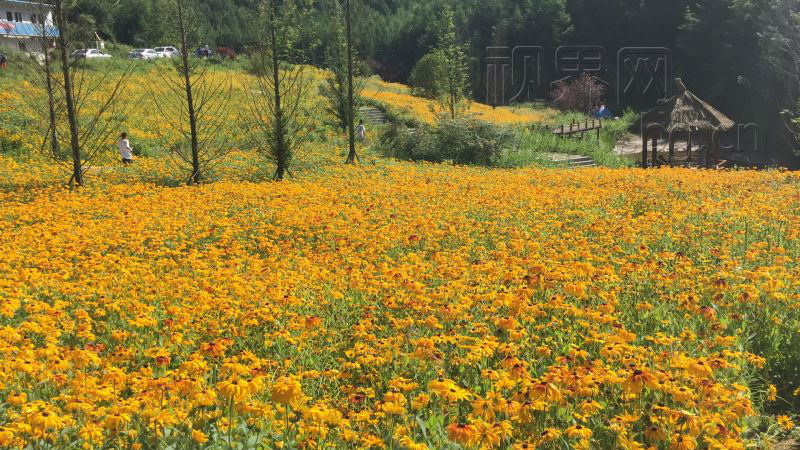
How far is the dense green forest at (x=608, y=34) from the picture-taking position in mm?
40906

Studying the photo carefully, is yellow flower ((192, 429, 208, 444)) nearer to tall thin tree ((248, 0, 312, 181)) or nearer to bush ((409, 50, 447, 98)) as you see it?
tall thin tree ((248, 0, 312, 181))

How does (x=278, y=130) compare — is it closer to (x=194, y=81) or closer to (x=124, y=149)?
(x=194, y=81)

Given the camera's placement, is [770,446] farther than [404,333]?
No

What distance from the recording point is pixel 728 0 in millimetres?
49375

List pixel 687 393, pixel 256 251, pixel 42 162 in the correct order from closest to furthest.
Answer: pixel 687 393 < pixel 256 251 < pixel 42 162

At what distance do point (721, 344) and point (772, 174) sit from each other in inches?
552

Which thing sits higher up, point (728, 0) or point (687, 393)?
point (728, 0)

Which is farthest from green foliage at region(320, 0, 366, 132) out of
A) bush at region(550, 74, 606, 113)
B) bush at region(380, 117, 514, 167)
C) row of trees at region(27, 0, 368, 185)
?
bush at region(550, 74, 606, 113)

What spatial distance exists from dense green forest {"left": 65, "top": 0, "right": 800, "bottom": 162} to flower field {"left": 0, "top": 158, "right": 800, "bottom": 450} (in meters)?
8.65

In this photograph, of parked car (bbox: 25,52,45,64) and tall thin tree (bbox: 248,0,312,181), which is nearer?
parked car (bbox: 25,52,45,64)

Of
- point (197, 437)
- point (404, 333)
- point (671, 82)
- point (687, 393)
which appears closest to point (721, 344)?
point (687, 393)

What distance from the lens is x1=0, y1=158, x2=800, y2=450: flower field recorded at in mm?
3486

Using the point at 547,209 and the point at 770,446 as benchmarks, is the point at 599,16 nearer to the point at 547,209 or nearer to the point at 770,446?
the point at 547,209

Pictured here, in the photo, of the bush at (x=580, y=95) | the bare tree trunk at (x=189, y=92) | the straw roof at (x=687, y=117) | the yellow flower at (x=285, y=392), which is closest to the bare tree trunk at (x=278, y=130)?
the bare tree trunk at (x=189, y=92)
